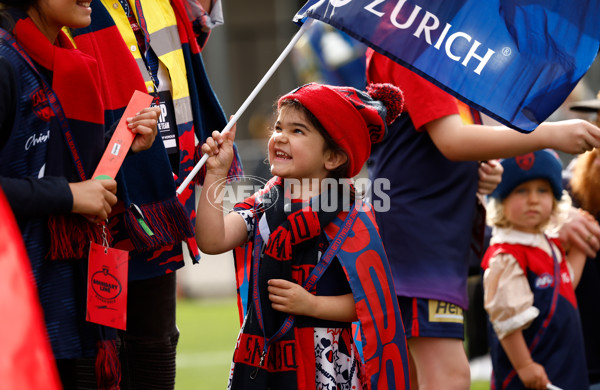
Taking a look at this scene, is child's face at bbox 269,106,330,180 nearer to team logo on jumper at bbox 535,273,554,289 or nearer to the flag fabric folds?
team logo on jumper at bbox 535,273,554,289

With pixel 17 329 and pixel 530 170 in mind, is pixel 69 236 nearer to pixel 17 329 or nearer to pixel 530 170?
pixel 17 329

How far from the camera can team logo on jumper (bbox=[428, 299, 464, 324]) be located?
3.08 metres

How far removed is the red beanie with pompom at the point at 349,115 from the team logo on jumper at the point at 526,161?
1.41 m

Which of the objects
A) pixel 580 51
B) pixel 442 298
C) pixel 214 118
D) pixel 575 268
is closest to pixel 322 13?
pixel 214 118

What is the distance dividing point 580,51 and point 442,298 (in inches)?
39.9

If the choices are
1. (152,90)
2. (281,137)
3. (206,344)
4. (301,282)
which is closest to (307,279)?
(301,282)

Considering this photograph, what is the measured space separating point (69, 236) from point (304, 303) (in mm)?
739

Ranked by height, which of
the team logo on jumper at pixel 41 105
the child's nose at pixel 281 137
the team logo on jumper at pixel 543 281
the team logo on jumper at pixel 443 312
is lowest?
the team logo on jumper at pixel 543 281

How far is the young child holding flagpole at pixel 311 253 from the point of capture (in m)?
2.53

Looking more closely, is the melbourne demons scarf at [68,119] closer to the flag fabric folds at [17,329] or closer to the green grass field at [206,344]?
the flag fabric folds at [17,329]

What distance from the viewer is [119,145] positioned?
2.36 metres

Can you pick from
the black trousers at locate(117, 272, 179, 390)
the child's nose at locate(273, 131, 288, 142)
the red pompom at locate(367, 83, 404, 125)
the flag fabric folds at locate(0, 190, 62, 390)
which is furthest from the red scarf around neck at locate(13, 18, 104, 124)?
the flag fabric folds at locate(0, 190, 62, 390)

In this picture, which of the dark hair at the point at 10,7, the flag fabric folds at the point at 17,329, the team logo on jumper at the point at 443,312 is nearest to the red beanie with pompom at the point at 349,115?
the team logo on jumper at the point at 443,312

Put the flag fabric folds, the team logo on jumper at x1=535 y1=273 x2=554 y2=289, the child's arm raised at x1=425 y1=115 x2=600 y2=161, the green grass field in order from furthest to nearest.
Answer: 1. the green grass field
2. the team logo on jumper at x1=535 y1=273 x2=554 y2=289
3. the child's arm raised at x1=425 y1=115 x2=600 y2=161
4. the flag fabric folds
